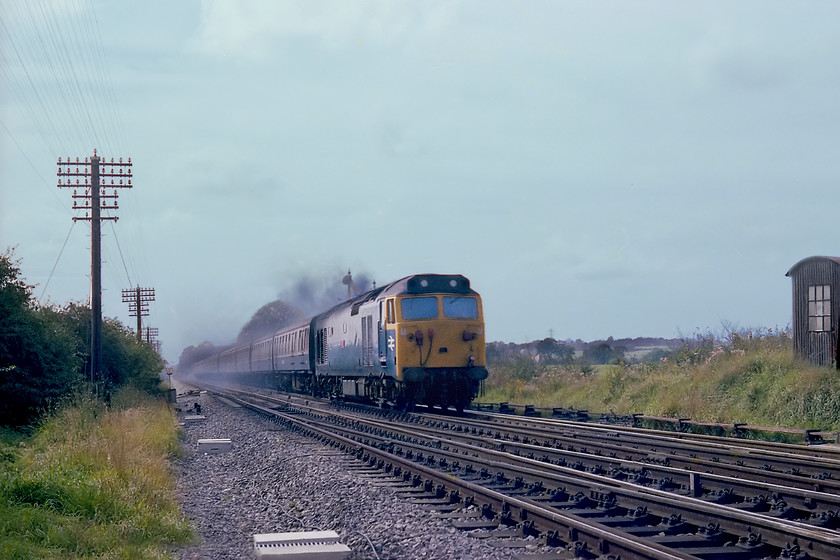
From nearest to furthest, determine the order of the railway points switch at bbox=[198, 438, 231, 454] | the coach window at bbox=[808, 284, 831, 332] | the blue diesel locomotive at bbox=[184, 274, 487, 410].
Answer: the railway points switch at bbox=[198, 438, 231, 454], the coach window at bbox=[808, 284, 831, 332], the blue diesel locomotive at bbox=[184, 274, 487, 410]

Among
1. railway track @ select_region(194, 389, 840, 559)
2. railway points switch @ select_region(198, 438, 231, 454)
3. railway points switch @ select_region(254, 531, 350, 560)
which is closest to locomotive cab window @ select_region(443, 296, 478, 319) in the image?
railway points switch @ select_region(198, 438, 231, 454)

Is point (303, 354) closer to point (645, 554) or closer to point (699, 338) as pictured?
point (699, 338)

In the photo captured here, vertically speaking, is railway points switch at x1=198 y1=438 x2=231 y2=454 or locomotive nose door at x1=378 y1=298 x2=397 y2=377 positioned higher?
locomotive nose door at x1=378 y1=298 x2=397 y2=377

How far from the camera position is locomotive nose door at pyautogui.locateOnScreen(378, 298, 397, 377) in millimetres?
21281

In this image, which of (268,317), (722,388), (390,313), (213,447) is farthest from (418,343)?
(268,317)

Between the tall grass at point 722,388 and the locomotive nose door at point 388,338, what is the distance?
20.7 feet

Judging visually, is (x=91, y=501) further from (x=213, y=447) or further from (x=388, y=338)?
(x=388, y=338)

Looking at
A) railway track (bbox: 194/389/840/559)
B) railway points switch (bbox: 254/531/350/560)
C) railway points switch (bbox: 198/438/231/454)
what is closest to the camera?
railway track (bbox: 194/389/840/559)

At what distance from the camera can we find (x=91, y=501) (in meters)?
9.07

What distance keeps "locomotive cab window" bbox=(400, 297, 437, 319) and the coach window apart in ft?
29.4

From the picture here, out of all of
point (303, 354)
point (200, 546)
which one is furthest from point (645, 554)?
point (303, 354)

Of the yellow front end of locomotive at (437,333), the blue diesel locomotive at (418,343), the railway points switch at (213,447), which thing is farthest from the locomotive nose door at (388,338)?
the railway points switch at (213,447)

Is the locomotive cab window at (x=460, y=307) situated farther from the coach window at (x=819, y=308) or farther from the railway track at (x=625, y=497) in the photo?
the coach window at (x=819, y=308)

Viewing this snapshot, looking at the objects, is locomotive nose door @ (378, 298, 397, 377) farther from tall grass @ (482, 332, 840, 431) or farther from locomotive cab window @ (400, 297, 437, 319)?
tall grass @ (482, 332, 840, 431)
